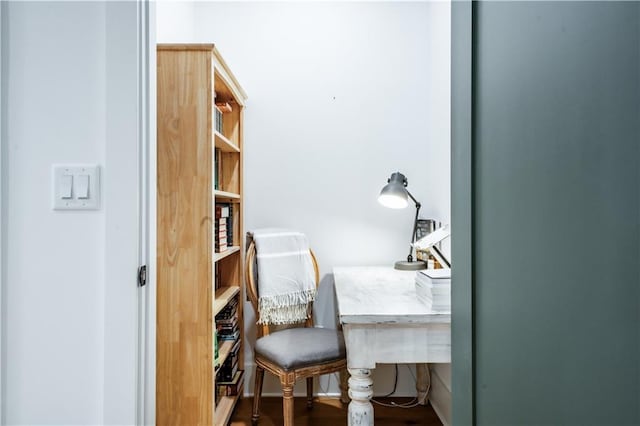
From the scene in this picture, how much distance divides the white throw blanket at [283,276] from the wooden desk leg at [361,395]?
788 millimetres

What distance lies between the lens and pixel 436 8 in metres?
2.43

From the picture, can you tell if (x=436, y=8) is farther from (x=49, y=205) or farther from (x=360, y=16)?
(x=49, y=205)

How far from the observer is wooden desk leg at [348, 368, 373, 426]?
4.97 ft

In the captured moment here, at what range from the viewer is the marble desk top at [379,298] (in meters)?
1.47

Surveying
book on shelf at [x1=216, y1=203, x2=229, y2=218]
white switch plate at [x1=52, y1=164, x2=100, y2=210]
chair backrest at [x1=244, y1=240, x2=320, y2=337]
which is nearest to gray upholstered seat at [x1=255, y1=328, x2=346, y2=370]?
chair backrest at [x1=244, y1=240, x2=320, y2=337]

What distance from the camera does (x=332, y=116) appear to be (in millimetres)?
2611

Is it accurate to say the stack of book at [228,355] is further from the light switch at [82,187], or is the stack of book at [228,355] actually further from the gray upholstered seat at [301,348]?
the light switch at [82,187]

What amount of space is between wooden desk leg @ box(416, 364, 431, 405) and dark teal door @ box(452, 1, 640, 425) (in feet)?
5.66

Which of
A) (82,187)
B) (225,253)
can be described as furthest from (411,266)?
(82,187)

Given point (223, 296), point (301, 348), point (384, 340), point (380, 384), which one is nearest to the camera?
point (384, 340)

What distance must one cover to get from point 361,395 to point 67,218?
1.14 m

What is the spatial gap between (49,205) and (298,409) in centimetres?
190

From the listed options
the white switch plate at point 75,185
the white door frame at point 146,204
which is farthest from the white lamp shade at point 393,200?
the white switch plate at point 75,185

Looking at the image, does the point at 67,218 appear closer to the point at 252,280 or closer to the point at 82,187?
the point at 82,187
